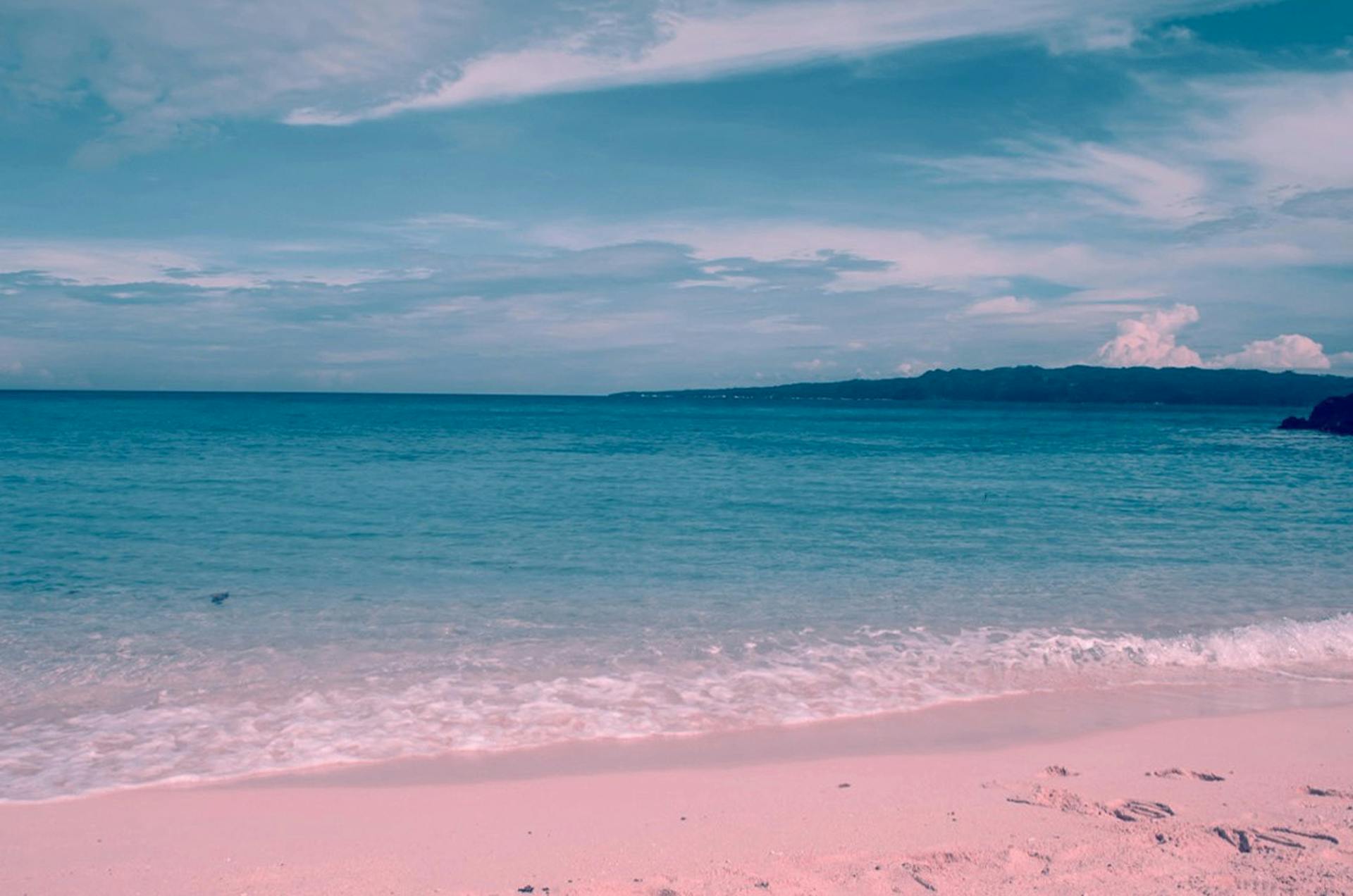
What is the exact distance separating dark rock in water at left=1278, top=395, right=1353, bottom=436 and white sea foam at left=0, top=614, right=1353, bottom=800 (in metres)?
73.5

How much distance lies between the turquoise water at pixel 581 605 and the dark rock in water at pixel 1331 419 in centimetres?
5242

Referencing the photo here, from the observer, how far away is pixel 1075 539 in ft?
55.6

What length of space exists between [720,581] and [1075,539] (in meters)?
7.98

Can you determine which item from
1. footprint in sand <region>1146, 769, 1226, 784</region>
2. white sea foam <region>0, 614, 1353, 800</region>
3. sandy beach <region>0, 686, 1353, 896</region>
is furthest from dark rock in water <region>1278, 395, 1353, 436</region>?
sandy beach <region>0, 686, 1353, 896</region>

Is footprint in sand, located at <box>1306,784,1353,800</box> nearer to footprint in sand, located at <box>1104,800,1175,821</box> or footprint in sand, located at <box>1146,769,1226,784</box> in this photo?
footprint in sand, located at <box>1146,769,1226,784</box>

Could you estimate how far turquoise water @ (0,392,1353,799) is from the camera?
7.50 m

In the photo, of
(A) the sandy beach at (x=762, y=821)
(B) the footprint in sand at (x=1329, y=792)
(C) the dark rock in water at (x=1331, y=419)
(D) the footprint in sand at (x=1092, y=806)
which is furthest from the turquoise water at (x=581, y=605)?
(C) the dark rock in water at (x=1331, y=419)

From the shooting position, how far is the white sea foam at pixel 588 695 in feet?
21.9

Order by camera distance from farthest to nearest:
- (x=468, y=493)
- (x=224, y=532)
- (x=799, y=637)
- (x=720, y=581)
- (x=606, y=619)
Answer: (x=468, y=493) < (x=224, y=532) < (x=720, y=581) < (x=606, y=619) < (x=799, y=637)

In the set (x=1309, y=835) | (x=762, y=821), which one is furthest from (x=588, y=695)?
(x=1309, y=835)

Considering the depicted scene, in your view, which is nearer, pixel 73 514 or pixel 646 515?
pixel 73 514

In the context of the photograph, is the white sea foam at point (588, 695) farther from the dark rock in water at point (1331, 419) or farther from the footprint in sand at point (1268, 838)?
the dark rock in water at point (1331, 419)

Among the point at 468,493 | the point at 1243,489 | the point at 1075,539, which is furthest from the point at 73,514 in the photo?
the point at 1243,489

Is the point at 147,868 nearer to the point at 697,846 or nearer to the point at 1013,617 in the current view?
the point at 697,846
